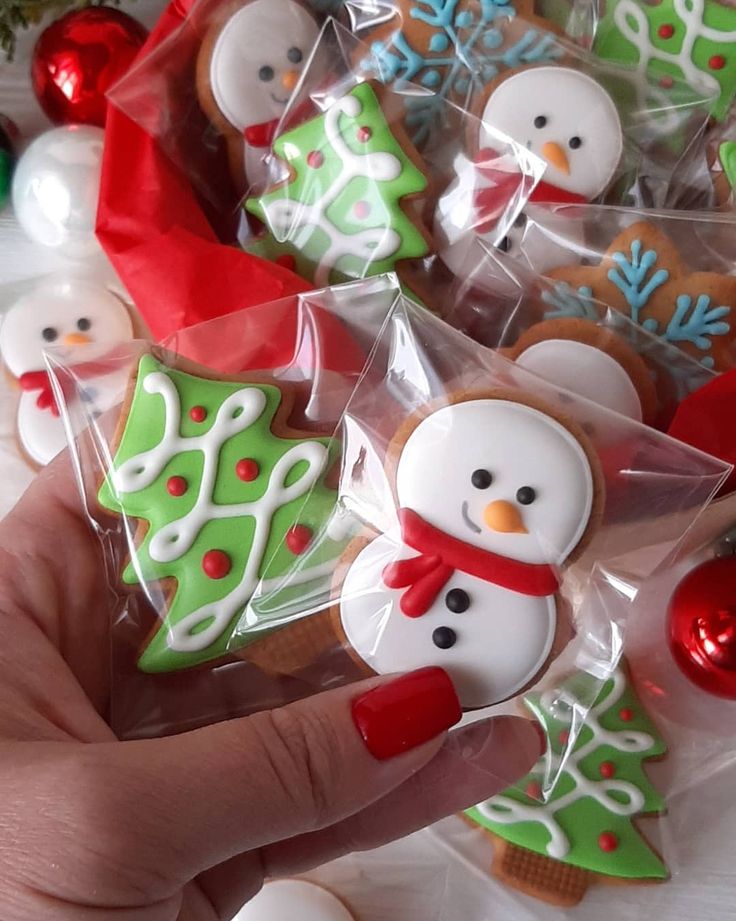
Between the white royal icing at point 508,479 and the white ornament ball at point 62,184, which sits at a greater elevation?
the white royal icing at point 508,479

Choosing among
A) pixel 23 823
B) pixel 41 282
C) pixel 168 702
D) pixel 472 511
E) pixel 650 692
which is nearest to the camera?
pixel 23 823

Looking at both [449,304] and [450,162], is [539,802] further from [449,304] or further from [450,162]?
[450,162]

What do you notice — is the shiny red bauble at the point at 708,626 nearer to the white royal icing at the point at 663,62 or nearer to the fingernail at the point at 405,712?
the fingernail at the point at 405,712

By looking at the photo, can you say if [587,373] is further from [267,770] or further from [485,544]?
[267,770]

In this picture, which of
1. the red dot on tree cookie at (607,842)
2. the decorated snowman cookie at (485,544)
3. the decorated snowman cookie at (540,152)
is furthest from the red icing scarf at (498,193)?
the red dot on tree cookie at (607,842)

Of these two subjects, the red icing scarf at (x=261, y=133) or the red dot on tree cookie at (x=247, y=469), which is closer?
the red dot on tree cookie at (x=247, y=469)

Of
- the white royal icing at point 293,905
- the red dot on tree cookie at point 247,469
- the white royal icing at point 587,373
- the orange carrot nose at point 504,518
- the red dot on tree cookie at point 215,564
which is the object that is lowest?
the white royal icing at point 293,905

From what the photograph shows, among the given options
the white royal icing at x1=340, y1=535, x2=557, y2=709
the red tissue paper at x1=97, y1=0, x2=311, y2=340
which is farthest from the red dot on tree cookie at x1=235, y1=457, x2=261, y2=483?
the red tissue paper at x1=97, y1=0, x2=311, y2=340

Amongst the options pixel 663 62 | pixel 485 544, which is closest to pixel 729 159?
pixel 663 62

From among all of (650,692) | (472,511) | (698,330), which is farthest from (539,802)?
(698,330)
